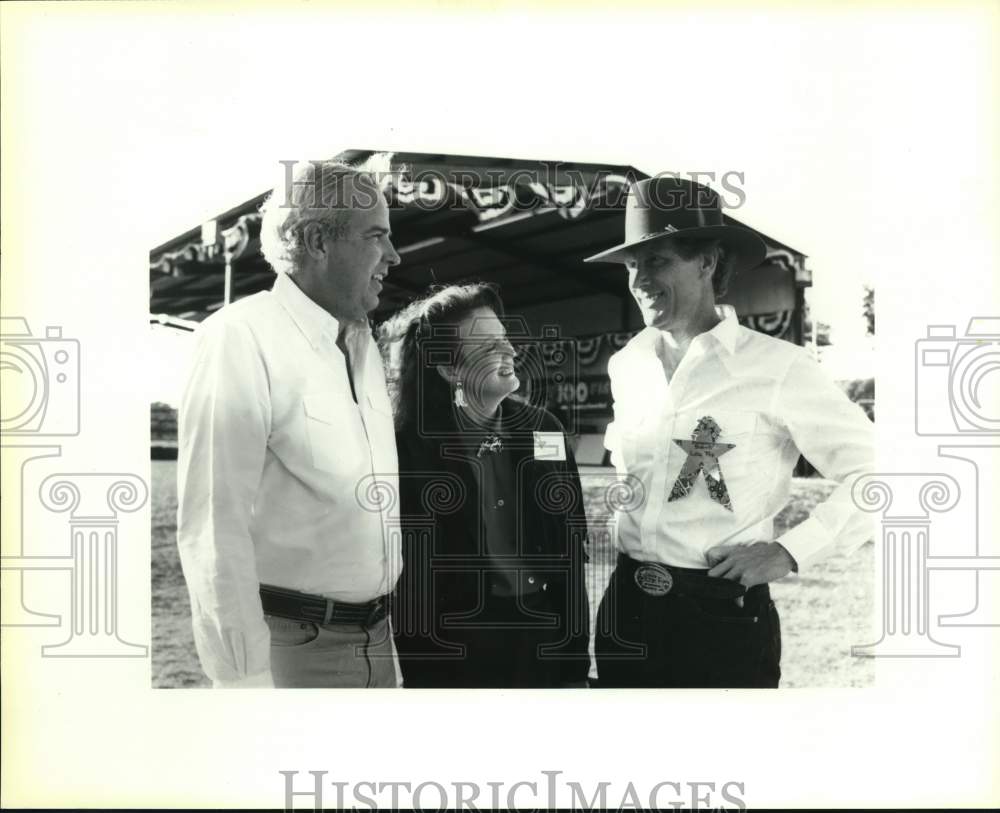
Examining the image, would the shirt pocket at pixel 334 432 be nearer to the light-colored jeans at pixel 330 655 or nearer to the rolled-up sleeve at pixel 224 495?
the rolled-up sleeve at pixel 224 495

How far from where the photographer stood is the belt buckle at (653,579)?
3018 mm

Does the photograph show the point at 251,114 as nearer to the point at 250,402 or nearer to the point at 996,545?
the point at 250,402

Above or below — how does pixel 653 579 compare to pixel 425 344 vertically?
below

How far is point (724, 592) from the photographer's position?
3029mm

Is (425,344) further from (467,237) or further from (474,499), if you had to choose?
(474,499)

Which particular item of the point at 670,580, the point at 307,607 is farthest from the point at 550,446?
the point at 307,607

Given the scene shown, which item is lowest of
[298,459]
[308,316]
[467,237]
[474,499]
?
[474,499]

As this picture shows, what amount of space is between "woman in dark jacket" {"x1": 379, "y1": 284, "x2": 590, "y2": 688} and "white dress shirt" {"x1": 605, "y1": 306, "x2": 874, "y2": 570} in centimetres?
23

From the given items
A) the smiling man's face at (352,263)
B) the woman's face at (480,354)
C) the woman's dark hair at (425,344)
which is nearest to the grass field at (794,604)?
the woman's face at (480,354)

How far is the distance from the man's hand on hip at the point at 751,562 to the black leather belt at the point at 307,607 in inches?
46.0

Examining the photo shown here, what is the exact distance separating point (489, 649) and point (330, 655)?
20.6 inches

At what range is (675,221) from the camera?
3.03m

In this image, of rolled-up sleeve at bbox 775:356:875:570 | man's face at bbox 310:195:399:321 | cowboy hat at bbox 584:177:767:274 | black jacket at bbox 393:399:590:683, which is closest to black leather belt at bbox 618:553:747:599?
black jacket at bbox 393:399:590:683

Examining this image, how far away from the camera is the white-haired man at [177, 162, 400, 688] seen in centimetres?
291
